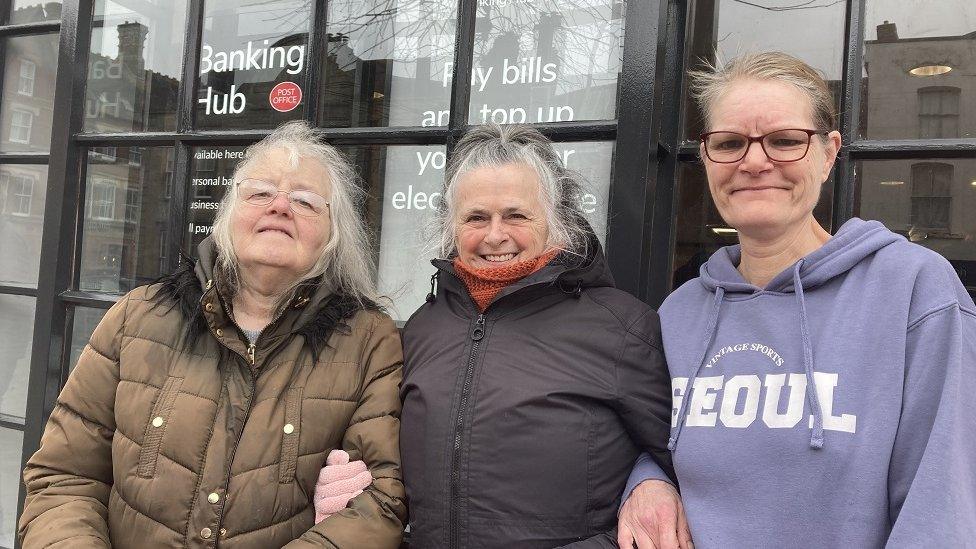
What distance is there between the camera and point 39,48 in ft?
11.5

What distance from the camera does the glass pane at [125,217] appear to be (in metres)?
3.09

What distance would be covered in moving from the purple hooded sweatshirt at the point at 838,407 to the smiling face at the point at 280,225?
107cm

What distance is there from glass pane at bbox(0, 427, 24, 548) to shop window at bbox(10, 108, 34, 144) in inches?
54.5

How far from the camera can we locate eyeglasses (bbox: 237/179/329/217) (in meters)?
2.07

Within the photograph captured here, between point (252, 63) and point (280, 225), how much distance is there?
47.0 inches

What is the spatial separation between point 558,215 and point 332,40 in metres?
1.36

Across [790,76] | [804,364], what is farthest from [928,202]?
[804,364]

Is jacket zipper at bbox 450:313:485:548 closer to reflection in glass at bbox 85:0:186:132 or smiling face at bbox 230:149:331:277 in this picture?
smiling face at bbox 230:149:331:277

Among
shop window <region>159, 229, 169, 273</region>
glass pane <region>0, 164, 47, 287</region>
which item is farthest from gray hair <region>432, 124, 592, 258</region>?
glass pane <region>0, 164, 47, 287</region>

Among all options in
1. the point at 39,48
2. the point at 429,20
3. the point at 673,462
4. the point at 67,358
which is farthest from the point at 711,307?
the point at 39,48

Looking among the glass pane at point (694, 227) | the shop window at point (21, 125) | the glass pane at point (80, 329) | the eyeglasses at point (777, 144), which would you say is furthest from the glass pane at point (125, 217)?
the eyeglasses at point (777, 144)

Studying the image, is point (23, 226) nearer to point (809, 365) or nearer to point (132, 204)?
point (132, 204)

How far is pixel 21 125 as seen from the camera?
3.57 meters

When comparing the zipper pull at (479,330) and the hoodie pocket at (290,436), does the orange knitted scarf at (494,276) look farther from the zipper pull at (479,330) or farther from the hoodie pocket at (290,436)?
the hoodie pocket at (290,436)
